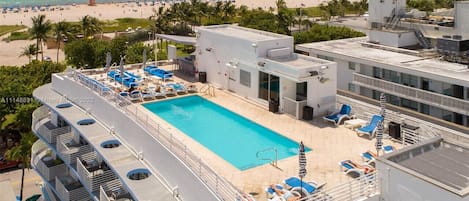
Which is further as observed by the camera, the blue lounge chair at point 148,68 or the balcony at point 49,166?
the blue lounge chair at point 148,68

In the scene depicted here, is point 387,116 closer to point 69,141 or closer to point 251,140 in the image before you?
point 251,140

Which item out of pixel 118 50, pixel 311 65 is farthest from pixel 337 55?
pixel 118 50

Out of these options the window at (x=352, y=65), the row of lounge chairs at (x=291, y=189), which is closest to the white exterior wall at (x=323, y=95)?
the row of lounge chairs at (x=291, y=189)

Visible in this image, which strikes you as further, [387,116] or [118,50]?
[118,50]

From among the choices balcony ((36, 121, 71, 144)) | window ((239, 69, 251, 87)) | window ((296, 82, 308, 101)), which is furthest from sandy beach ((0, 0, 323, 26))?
window ((296, 82, 308, 101))

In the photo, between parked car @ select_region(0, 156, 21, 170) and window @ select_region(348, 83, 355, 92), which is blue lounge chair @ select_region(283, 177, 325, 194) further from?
parked car @ select_region(0, 156, 21, 170)

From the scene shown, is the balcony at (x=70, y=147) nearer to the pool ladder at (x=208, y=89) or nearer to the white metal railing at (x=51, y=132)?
the white metal railing at (x=51, y=132)

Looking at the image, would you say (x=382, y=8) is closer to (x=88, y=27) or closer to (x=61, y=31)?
(x=61, y=31)
